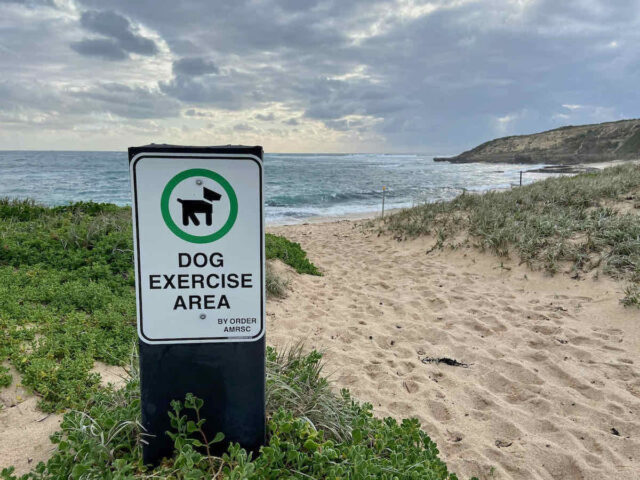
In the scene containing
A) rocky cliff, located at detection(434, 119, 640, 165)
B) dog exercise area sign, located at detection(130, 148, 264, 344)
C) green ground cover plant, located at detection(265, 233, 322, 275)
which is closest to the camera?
dog exercise area sign, located at detection(130, 148, 264, 344)

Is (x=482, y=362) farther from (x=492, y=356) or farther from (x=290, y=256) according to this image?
(x=290, y=256)

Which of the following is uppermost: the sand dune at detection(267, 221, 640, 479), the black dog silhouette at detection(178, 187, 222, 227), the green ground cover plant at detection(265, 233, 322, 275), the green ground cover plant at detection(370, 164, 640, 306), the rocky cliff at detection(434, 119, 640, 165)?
the rocky cliff at detection(434, 119, 640, 165)

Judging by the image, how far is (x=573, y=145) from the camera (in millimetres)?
66500

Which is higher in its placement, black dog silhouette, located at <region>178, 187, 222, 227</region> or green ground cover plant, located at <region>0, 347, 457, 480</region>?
black dog silhouette, located at <region>178, 187, 222, 227</region>

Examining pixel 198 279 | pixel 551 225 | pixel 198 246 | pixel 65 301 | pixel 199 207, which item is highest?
pixel 199 207

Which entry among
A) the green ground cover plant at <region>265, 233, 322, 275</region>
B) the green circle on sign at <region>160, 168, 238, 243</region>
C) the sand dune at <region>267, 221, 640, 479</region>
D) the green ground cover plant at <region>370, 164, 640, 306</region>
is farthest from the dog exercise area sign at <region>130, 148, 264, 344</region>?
the green ground cover plant at <region>265, 233, 322, 275</region>

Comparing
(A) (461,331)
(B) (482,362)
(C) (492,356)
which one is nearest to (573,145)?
(A) (461,331)

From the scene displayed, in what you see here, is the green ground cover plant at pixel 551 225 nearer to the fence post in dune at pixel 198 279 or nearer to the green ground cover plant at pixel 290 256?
the green ground cover plant at pixel 290 256

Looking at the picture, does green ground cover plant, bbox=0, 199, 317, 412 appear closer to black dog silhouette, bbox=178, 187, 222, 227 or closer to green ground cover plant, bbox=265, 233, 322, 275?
green ground cover plant, bbox=265, 233, 322, 275

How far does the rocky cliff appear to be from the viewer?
55.9 m

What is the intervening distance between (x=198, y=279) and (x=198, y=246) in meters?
0.14

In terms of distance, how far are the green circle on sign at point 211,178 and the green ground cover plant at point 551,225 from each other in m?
5.18

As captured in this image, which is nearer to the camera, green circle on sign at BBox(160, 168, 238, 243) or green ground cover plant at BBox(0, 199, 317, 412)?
green circle on sign at BBox(160, 168, 238, 243)

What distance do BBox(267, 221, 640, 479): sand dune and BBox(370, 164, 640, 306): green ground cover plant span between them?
326mm
